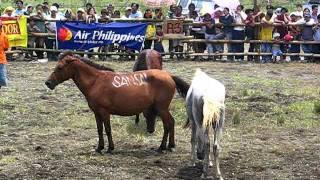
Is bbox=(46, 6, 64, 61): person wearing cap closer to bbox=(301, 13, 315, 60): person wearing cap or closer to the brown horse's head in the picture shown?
bbox=(301, 13, 315, 60): person wearing cap

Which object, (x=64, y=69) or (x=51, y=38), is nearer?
(x=64, y=69)

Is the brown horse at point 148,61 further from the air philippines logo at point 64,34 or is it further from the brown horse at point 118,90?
the air philippines logo at point 64,34

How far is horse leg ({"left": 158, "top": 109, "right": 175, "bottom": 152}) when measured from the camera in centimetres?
993

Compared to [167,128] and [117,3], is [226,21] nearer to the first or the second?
[167,128]

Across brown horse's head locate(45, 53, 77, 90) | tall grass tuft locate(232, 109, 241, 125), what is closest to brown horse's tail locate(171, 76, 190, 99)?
brown horse's head locate(45, 53, 77, 90)

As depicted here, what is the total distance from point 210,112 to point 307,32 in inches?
571

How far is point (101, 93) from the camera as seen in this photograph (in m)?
9.80

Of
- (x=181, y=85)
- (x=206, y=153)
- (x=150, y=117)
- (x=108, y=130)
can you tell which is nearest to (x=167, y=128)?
(x=150, y=117)

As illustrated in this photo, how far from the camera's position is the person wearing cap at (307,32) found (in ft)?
70.7

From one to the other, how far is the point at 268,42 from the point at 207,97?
13894 mm

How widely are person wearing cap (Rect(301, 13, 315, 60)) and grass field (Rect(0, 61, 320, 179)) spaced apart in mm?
5039

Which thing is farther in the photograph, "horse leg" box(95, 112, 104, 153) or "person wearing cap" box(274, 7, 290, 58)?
"person wearing cap" box(274, 7, 290, 58)

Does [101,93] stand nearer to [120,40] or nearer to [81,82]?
[81,82]

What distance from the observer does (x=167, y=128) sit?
32.7 feet
